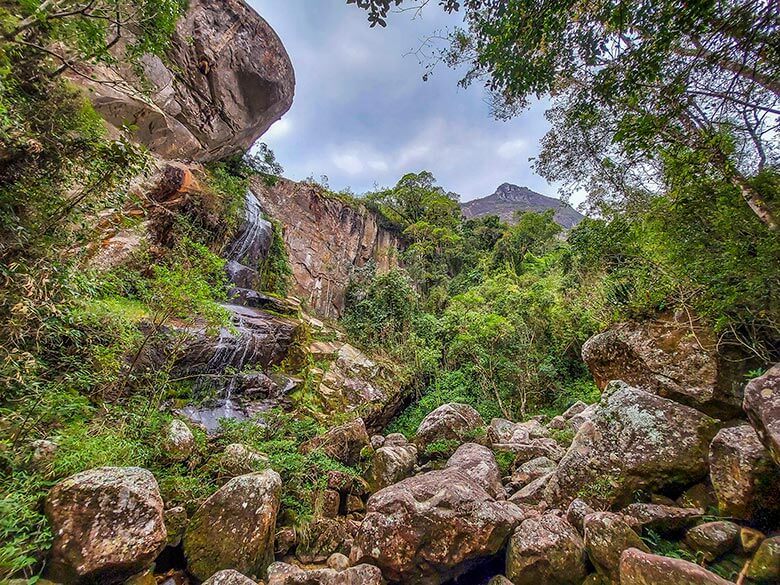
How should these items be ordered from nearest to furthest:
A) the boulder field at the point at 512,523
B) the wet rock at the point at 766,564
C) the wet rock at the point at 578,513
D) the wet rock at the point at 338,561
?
the wet rock at the point at 766,564 → the boulder field at the point at 512,523 → the wet rock at the point at 578,513 → the wet rock at the point at 338,561

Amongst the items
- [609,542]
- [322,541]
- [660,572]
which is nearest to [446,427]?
[322,541]

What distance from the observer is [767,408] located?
2867 mm

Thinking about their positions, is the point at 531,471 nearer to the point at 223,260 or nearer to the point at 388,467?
the point at 388,467

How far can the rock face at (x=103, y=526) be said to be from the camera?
2756 mm

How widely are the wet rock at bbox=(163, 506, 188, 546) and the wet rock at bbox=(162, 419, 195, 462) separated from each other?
0.91m

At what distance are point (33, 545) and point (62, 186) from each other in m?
3.70

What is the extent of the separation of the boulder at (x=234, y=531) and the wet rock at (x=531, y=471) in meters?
4.47

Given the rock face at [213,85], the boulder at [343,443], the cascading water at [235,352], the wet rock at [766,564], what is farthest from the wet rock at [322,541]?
the rock face at [213,85]

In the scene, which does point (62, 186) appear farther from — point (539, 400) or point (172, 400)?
point (539, 400)

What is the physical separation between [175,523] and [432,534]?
316cm

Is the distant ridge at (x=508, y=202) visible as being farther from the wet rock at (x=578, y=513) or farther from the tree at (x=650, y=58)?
the wet rock at (x=578, y=513)

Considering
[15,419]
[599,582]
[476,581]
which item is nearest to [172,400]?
[15,419]

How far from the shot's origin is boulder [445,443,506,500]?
5305 millimetres

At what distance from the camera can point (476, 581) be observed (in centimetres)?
392
